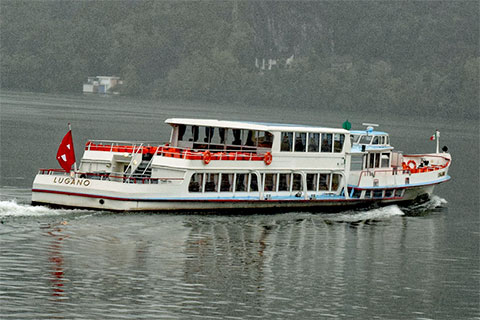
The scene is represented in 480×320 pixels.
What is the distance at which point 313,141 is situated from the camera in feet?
186

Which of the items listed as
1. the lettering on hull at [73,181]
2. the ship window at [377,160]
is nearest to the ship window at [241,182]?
the lettering on hull at [73,181]

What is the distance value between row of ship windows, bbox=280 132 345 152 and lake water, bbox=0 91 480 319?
12.2ft

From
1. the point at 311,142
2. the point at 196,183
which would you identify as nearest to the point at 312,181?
the point at 311,142

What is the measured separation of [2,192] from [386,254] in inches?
871

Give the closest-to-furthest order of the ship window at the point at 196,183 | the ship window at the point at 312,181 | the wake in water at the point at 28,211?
the wake in water at the point at 28,211
the ship window at the point at 196,183
the ship window at the point at 312,181

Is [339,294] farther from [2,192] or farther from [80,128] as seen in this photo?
[80,128]

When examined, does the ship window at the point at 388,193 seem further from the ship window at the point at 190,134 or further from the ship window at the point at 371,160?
the ship window at the point at 190,134

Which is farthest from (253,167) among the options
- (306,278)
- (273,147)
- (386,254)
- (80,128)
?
(80,128)

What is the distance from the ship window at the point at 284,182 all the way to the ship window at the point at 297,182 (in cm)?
45

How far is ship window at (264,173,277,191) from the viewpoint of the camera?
54750 millimetres

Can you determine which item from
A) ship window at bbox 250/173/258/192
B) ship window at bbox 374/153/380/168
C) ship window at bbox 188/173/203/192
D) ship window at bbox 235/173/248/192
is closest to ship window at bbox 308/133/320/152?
ship window at bbox 250/173/258/192

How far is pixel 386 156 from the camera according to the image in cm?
6209

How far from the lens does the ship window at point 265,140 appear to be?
55.6m

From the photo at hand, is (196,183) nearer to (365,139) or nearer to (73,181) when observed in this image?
(73,181)
